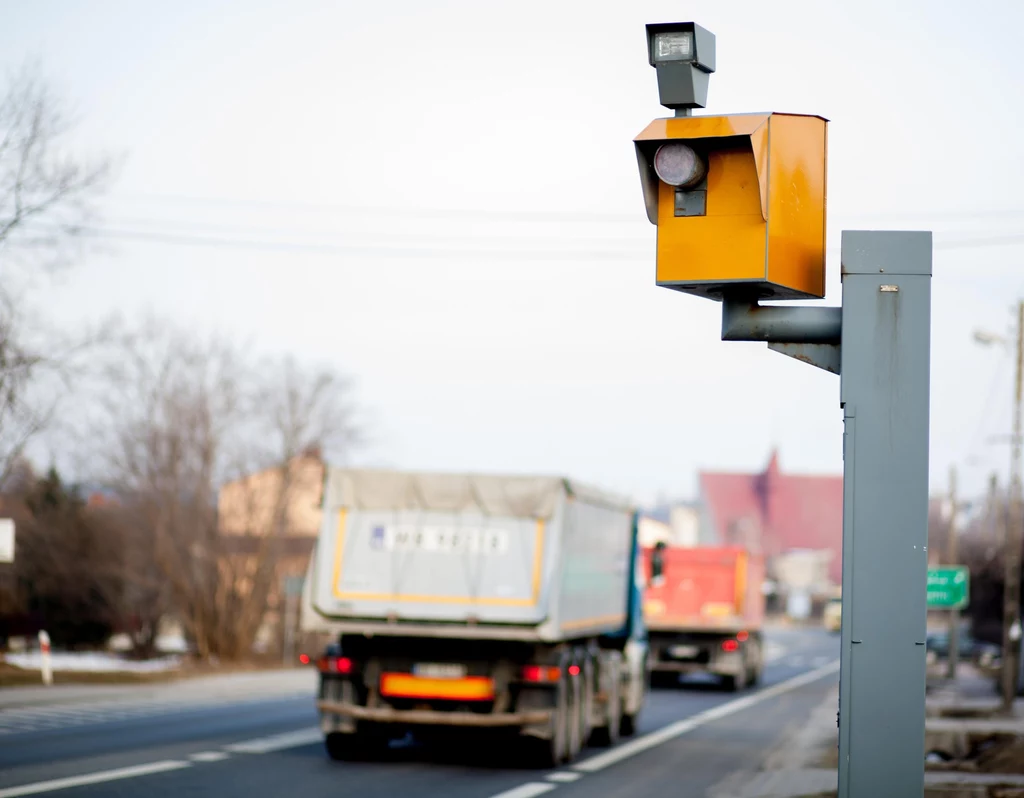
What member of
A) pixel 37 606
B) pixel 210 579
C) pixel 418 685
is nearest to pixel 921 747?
pixel 418 685

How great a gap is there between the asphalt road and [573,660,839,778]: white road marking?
0.10 feet

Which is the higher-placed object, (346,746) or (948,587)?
(948,587)

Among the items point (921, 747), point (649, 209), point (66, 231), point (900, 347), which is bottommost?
point (921, 747)

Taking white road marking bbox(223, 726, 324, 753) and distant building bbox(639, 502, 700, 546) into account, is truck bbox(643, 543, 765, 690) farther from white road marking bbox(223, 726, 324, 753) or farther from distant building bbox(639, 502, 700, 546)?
distant building bbox(639, 502, 700, 546)

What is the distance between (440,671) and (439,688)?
0.17 meters

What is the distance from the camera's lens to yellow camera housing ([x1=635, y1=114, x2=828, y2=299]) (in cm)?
509

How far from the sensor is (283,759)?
16078 millimetres

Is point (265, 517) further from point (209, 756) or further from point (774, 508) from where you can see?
point (774, 508)

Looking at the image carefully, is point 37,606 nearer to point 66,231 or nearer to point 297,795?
point 66,231

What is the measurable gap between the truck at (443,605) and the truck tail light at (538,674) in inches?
0.4

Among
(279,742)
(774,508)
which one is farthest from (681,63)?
(774,508)

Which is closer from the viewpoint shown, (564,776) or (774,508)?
(564,776)

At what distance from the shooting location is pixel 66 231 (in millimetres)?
27797

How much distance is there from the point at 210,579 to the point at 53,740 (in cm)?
2775
